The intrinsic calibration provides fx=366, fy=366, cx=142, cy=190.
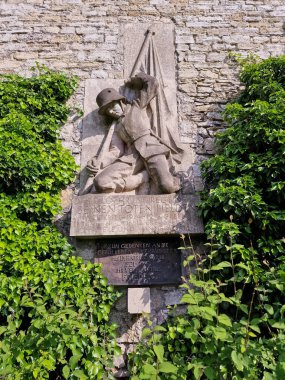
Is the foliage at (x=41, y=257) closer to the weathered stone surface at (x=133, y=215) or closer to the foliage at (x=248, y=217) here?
the weathered stone surface at (x=133, y=215)

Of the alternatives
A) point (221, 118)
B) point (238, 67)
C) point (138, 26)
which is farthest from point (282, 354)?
point (138, 26)

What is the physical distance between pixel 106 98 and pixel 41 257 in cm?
196

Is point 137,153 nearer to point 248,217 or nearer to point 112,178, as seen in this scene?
point 112,178

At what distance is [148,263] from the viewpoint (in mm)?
3688

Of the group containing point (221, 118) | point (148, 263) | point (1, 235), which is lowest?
point (148, 263)

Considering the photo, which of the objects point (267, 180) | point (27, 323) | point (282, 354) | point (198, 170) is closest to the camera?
point (282, 354)

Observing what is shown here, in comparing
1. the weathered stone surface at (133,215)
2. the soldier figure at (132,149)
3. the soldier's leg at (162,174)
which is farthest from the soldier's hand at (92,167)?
the soldier's leg at (162,174)

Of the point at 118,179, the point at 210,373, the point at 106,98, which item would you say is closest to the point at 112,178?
the point at 118,179

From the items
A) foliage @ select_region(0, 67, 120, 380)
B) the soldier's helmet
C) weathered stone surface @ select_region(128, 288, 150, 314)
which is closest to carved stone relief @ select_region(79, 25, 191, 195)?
the soldier's helmet

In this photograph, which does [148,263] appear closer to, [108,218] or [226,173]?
[108,218]

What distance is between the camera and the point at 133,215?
374 cm

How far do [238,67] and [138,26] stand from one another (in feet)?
4.90

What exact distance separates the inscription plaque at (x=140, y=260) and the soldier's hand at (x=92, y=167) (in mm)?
769

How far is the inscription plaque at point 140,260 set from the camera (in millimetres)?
3619
